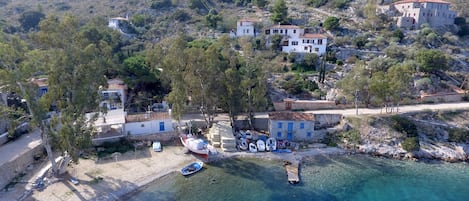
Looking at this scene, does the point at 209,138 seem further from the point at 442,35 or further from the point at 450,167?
the point at 442,35

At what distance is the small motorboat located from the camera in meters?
28.6

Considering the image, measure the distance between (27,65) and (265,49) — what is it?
42.1m

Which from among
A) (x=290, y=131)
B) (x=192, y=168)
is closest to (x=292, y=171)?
(x=290, y=131)

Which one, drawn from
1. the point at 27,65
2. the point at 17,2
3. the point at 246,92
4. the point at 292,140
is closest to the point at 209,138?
the point at 246,92

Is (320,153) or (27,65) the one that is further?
(320,153)

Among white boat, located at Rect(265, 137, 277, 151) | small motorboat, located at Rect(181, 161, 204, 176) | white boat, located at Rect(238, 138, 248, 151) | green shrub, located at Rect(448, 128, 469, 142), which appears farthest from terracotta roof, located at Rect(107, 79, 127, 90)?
green shrub, located at Rect(448, 128, 469, 142)

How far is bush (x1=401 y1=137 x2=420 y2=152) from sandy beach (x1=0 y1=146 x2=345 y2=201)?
22.1ft

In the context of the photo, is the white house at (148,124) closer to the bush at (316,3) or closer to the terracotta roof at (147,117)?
the terracotta roof at (147,117)

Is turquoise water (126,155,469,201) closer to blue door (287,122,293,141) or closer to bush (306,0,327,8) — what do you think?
blue door (287,122,293,141)

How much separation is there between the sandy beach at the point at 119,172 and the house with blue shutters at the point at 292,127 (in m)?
2.50

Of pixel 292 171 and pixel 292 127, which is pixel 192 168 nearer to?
pixel 292 171

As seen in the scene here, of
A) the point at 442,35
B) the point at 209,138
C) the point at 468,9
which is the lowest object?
the point at 209,138

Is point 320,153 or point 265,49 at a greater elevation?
point 265,49

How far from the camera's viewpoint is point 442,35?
2387 inches
